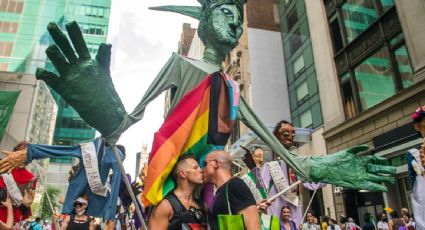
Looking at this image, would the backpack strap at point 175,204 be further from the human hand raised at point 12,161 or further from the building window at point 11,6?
the building window at point 11,6

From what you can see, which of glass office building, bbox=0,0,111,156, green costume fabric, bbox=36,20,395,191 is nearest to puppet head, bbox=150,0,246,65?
green costume fabric, bbox=36,20,395,191

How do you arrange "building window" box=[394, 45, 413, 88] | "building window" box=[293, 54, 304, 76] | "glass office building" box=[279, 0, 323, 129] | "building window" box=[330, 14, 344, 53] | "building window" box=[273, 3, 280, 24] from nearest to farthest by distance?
1. "building window" box=[394, 45, 413, 88]
2. "building window" box=[330, 14, 344, 53]
3. "glass office building" box=[279, 0, 323, 129]
4. "building window" box=[293, 54, 304, 76]
5. "building window" box=[273, 3, 280, 24]

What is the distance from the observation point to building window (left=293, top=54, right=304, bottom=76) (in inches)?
864

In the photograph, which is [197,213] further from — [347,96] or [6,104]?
[347,96]

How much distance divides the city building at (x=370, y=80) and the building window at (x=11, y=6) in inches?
2066

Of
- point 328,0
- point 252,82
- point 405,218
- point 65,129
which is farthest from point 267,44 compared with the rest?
point 65,129

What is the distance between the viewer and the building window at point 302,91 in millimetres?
21216

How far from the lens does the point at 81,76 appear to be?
7.66 feet

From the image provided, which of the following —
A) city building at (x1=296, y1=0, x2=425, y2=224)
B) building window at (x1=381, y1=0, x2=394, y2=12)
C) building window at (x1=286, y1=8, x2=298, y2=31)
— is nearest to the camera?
city building at (x1=296, y1=0, x2=425, y2=224)

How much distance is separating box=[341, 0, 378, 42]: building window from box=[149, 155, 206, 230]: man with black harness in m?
14.1

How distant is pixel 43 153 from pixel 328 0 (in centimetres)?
1721

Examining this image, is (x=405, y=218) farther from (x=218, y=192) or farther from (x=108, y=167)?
(x=218, y=192)

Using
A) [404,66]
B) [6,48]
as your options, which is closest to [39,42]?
[6,48]

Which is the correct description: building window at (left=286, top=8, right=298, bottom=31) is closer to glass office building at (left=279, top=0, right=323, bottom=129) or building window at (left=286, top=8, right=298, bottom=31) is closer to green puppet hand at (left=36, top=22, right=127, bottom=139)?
glass office building at (left=279, top=0, right=323, bottom=129)
